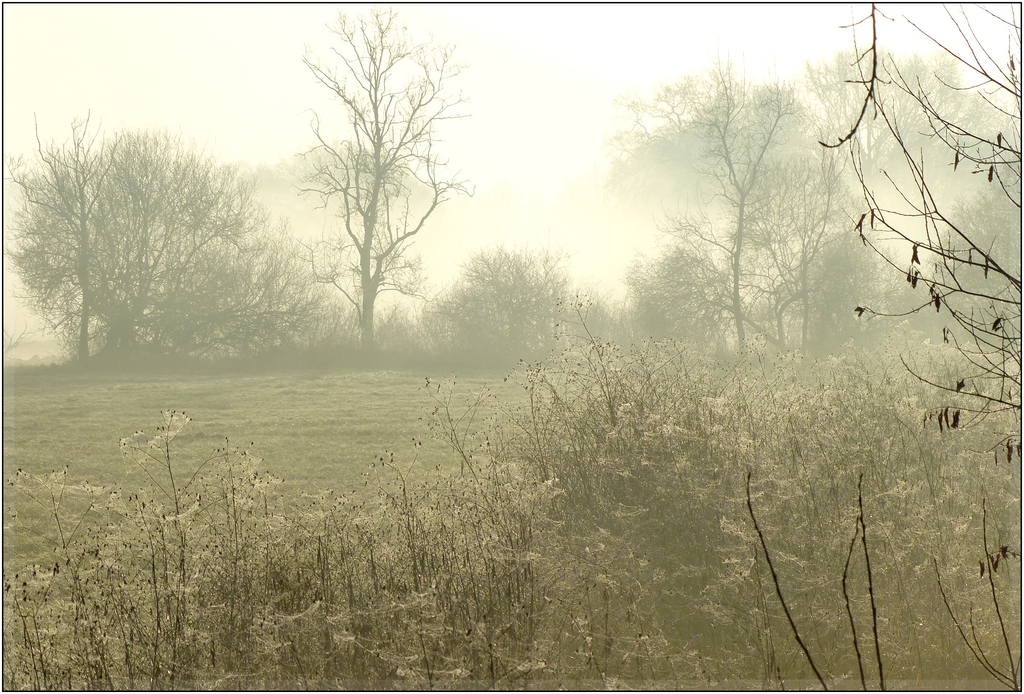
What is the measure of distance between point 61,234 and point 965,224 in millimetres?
25085

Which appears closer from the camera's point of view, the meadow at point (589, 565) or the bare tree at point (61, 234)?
the meadow at point (589, 565)

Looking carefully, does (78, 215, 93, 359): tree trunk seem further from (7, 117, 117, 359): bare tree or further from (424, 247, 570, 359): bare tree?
(424, 247, 570, 359): bare tree

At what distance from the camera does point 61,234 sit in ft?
73.9

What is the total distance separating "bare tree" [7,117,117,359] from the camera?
22.3 meters

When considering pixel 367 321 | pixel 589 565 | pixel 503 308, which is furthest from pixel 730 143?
pixel 589 565

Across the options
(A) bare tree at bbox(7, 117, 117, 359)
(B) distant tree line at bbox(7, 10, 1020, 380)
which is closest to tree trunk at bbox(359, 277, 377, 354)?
(B) distant tree line at bbox(7, 10, 1020, 380)

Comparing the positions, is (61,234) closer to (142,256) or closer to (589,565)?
(142,256)

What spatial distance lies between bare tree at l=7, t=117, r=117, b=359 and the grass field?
2.34m

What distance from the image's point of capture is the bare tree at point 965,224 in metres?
2.99

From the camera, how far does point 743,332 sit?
74.1 feet

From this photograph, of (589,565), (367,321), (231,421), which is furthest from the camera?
(367,321)

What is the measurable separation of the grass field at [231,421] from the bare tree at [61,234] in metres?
2.34

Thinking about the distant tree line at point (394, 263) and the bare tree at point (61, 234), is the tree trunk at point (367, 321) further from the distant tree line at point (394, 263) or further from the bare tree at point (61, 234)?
the bare tree at point (61, 234)

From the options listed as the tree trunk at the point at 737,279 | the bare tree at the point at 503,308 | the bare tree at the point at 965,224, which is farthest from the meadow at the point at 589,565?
the bare tree at the point at 503,308
